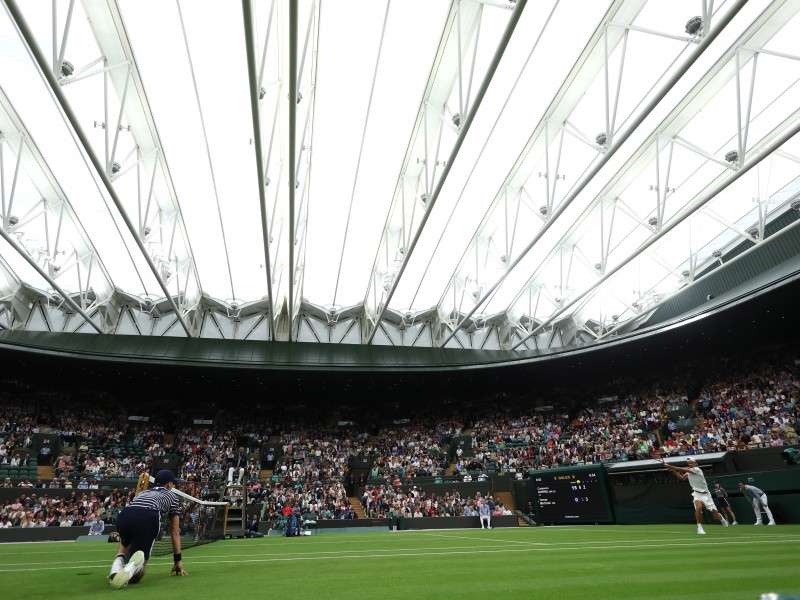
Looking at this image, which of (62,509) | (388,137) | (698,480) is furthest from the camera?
(62,509)

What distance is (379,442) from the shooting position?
1438 inches

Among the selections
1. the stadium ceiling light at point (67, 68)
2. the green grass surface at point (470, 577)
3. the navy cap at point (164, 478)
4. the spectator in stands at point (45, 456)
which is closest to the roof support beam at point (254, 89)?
the stadium ceiling light at point (67, 68)

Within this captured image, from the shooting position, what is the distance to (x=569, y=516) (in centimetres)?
2098

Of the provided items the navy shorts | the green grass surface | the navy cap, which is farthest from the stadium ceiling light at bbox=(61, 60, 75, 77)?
the navy shorts

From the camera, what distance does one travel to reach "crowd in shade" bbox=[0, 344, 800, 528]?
2436cm

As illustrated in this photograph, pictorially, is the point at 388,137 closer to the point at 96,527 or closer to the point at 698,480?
the point at 698,480

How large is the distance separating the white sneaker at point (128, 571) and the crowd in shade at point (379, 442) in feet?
55.0

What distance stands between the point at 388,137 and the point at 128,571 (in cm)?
1551

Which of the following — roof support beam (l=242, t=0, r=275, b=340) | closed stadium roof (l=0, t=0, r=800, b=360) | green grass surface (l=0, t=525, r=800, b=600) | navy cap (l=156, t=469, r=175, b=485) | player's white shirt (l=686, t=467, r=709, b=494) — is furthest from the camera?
closed stadium roof (l=0, t=0, r=800, b=360)

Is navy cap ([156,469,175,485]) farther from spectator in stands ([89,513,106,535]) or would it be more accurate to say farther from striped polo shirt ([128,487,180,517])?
spectator in stands ([89,513,106,535])

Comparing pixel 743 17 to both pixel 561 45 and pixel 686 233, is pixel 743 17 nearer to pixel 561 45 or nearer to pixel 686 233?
pixel 561 45

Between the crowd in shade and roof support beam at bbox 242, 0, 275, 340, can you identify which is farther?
the crowd in shade

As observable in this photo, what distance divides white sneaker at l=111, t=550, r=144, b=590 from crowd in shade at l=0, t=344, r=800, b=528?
16.8m

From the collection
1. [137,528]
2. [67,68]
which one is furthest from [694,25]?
[67,68]
